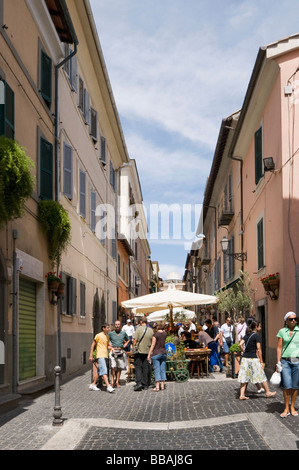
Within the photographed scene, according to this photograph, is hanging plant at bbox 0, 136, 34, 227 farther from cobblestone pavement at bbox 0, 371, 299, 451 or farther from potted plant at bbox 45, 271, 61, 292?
potted plant at bbox 45, 271, 61, 292

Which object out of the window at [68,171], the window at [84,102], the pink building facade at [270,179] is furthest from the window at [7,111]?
the window at [84,102]

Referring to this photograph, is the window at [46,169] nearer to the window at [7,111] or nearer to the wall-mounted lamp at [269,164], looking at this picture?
the window at [7,111]

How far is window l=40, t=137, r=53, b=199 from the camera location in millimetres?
15008

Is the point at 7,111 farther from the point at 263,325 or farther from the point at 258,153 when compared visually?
the point at 263,325

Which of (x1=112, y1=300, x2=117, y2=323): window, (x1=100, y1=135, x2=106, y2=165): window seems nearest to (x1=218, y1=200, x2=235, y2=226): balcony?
(x1=100, y1=135, x2=106, y2=165): window

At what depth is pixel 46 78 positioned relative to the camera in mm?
15547

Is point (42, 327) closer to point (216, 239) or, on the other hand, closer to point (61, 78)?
point (61, 78)

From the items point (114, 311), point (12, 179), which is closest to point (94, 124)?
point (114, 311)

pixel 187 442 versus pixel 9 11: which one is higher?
pixel 9 11

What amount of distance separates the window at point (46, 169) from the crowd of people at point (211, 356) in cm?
353

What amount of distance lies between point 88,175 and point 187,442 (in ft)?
50.9
